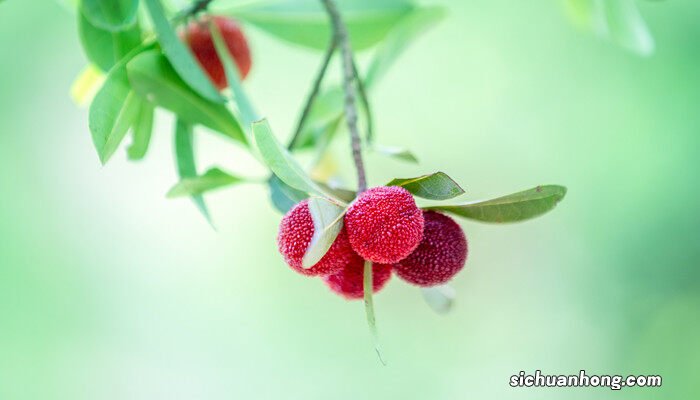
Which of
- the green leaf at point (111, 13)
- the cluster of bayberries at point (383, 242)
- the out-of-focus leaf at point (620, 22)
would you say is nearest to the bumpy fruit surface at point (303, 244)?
the cluster of bayberries at point (383, 242)

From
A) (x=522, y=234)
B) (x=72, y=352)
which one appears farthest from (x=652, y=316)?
(x=72, y=352)

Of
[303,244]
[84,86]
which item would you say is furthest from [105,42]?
[303,244]

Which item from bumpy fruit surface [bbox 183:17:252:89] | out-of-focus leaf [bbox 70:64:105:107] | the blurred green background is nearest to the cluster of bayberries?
bumpy fruit surface [bbox 183:17:252:89]

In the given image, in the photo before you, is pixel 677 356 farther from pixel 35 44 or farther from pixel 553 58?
pixel 35 44

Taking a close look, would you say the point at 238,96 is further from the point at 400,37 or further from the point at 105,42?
the point at 400,37

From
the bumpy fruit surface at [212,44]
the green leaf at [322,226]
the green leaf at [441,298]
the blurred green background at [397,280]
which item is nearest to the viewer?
the green leaf at [322,226]

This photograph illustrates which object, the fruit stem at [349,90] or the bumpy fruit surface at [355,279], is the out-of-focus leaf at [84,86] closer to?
the fruit stem at [349,90]

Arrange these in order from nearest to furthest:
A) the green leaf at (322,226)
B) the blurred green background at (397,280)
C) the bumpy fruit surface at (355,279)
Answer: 1. the green leaf at (322,226)
2. the bumpy fruit surface at (355,279)
3. the blurred green background at (397,280)

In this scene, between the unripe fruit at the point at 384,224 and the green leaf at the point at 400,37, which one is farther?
the green leaf at the point at 400,37
